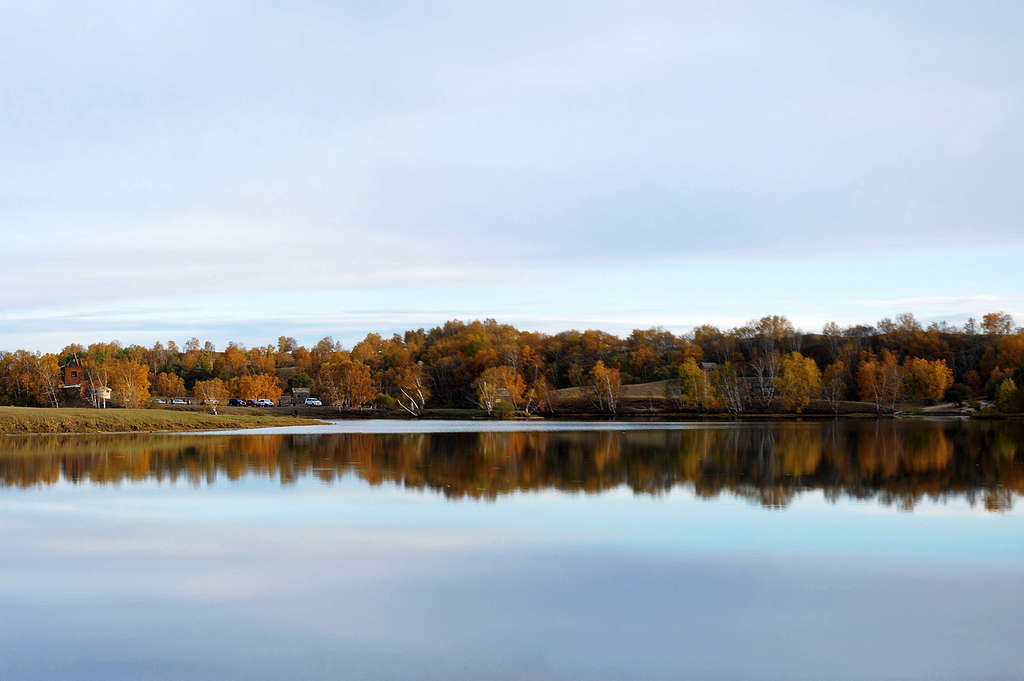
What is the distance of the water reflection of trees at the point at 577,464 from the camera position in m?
19.3

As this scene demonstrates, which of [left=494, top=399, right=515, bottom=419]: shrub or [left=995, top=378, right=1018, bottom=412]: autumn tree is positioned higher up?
[left=995, top=378, right=1018, bottom=412]: autumn tree

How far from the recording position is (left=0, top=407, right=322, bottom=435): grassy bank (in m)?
40.5

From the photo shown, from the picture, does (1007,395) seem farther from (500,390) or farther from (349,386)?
(349,386)

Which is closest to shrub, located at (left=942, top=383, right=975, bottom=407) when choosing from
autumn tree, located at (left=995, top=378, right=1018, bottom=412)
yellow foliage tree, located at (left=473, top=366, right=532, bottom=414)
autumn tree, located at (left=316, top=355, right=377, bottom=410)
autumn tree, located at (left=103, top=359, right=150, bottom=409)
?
autumn tree, located at (left=995, top=378, right=1018, bottom=412)

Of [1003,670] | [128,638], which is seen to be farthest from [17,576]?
[1003,670]

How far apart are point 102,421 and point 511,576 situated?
3996 cm

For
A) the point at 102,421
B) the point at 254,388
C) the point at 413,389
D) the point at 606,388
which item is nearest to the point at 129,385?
the point at 254,388

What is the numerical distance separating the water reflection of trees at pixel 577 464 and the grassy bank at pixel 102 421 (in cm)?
411

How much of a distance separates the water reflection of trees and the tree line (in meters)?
45.7

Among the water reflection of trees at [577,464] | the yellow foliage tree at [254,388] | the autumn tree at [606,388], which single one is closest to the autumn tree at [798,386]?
the autumn tree at [606,388]

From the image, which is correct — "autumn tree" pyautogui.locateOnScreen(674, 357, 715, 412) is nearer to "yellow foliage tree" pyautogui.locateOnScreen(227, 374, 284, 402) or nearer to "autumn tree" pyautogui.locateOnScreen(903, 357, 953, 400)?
"autumn tree" pyautogui.locateOnScreen(903, 357, 953, 400)

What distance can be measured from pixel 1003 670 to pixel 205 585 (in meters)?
8.49

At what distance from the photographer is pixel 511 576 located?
10.1m

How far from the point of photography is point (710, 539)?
40.8ft
